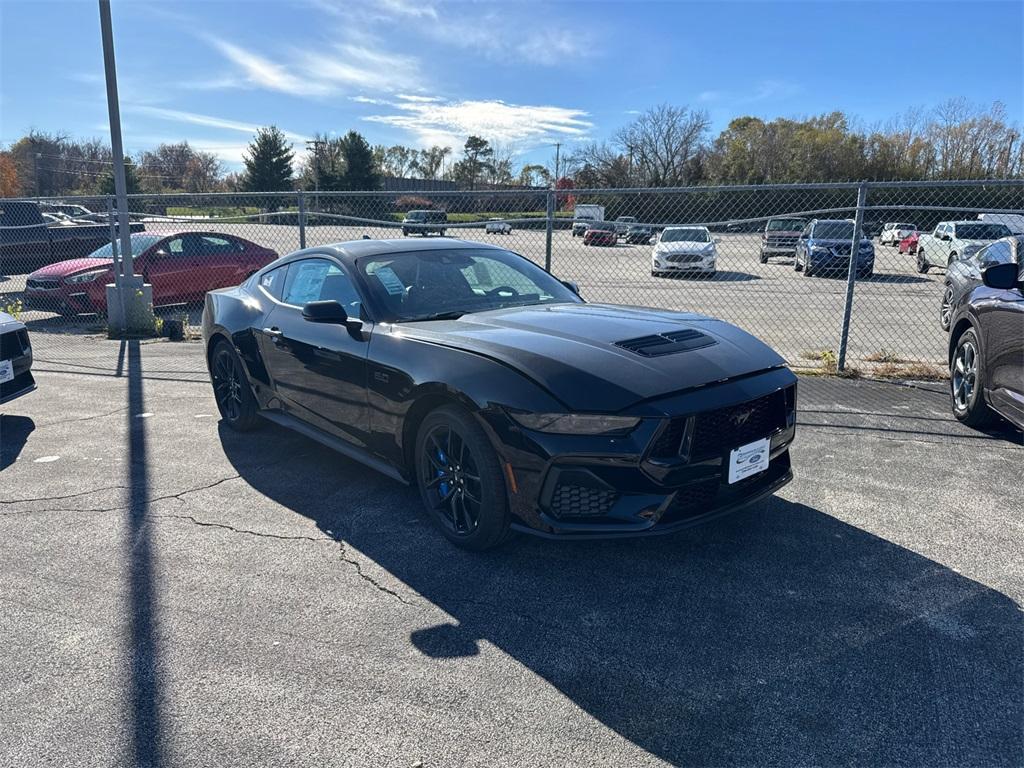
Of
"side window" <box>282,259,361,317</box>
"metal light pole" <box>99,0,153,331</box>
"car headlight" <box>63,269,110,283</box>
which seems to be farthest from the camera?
"car headlight" <box>63,269,110,283</box>

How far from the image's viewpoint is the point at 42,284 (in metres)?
11.2

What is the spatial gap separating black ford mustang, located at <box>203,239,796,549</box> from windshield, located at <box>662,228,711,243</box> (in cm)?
1084

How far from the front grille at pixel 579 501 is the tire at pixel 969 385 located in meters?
3.69

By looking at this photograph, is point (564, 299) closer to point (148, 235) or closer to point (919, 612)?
point (919, 612)

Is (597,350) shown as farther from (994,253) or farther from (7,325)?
(994,253)

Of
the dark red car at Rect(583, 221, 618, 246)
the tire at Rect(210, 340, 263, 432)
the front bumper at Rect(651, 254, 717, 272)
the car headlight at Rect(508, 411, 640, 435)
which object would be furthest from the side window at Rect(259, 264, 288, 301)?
the front bumper at Rect(651, 254, 717, 272)

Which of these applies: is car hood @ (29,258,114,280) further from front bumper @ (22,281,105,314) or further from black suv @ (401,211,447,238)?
black suv @ (401,211,447,238)

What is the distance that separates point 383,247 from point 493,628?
2.63 m

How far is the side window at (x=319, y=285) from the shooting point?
4.32 m

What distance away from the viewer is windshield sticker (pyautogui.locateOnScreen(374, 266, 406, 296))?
420 centimetres

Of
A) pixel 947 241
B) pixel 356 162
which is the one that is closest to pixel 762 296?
pixel 947 241

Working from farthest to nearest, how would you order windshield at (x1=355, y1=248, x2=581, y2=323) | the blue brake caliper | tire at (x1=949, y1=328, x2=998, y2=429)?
tire at (x1=949, y1=328, x2=998, y2=429), windshield at (x1=355, y1=248, x2=581, y2=323), the blue brake caliper

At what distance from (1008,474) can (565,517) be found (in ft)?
10.7

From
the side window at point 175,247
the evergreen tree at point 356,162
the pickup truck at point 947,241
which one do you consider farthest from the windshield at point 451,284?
the evergreen tree at point 356,162
